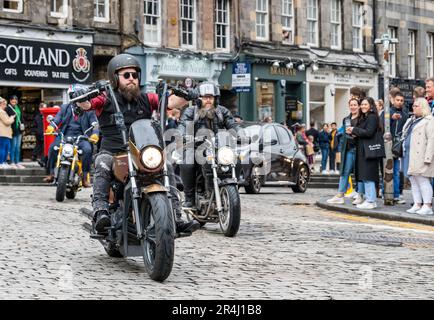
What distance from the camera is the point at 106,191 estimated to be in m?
8.27

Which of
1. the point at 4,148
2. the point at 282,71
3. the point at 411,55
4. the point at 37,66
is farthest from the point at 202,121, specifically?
the point at 411,55

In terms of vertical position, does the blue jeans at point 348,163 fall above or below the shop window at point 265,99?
below

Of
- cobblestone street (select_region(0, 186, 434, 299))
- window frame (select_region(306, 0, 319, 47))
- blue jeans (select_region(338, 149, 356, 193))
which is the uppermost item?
window frame (select_region(306, 0, 319, 47))

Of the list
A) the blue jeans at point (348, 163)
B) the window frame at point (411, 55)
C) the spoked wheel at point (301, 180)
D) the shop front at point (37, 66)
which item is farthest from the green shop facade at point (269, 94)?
the blue jeans at point (348, 163)

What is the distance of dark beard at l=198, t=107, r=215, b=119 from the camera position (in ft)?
38.2

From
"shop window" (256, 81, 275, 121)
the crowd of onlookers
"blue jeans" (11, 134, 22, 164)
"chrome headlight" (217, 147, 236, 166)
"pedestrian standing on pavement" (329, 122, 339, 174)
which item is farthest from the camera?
"shop window" (256, 81, 275, 121)

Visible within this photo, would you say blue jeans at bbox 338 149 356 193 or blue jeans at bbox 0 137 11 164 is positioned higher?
blue jeans at bbox 0 137 11 164

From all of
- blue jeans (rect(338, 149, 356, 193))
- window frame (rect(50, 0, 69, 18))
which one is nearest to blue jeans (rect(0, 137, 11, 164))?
window frame (rect(50, 0, 69, 18))

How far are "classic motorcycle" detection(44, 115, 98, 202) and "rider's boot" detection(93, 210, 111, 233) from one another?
724 centimetres

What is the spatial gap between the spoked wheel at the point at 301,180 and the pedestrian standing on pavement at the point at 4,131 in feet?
23.1

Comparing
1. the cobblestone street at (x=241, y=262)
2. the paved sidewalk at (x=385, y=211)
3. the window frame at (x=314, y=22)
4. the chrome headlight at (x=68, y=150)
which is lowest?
the cobblestone street at (x=241, y=262)

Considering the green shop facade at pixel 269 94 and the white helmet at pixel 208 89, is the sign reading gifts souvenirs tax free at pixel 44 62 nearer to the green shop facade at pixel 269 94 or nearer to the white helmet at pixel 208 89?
the green shop facade at pixel 269 94

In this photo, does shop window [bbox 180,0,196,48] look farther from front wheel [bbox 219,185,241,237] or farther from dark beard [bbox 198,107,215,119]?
front wheel [bbox 219,185,241,237]

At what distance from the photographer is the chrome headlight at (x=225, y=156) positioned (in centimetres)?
1126
